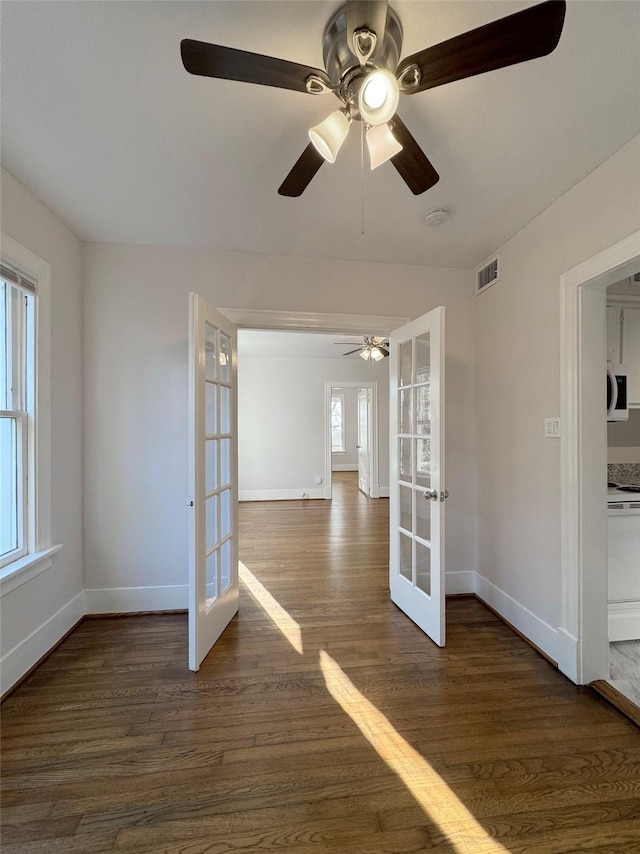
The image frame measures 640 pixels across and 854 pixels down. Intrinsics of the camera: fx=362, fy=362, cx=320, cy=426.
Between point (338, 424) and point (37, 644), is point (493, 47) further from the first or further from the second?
point (338, 424)

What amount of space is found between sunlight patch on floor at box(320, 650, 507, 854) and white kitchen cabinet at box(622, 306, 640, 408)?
8.71 feet

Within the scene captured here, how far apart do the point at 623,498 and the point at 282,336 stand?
434 centimetres

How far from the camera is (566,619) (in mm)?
1959

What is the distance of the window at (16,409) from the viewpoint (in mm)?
1997

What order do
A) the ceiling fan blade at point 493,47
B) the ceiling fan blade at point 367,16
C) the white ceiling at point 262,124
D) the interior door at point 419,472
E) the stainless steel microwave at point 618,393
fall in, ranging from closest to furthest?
1. the ceiling fan blade at point 493,47
2. the ceiling fan blade at point 367,16
3. the white ceiling at point 262,124
4. the interior door at point 419,472
5. the stainless steel microwave at point 618,393

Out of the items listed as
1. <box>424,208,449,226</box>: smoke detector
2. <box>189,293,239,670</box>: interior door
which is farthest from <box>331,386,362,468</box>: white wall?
<box>424,208,449,226</box>: smoke detector

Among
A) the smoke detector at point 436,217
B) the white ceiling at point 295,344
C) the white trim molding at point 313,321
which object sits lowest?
the white trim molding at point 313,321

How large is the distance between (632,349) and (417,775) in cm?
295

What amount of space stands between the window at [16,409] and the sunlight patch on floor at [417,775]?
76.1 inches

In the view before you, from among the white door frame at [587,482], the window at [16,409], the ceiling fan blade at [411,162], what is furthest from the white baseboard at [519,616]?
the window at [16,409]

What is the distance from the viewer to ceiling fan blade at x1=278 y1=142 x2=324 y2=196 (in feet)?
4.50

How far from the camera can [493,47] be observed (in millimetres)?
982

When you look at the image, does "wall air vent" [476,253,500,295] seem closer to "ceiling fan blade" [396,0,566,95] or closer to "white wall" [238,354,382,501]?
"ceiling fan blade" [396,0,566,95]

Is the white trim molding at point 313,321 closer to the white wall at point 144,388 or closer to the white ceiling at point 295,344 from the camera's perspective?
the white wall at point 144,388
